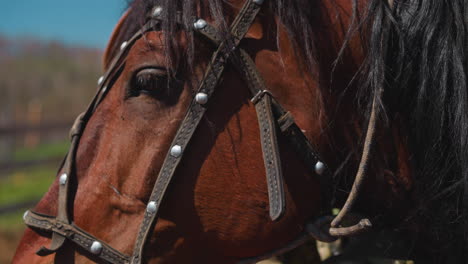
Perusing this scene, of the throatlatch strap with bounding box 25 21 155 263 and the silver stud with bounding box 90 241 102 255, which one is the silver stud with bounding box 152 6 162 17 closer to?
the throatlatch strap with bounding box 25 21 155 263

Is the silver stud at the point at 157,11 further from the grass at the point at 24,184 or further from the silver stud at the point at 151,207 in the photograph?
the grass at the point at 24,184

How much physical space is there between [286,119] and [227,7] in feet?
1.31

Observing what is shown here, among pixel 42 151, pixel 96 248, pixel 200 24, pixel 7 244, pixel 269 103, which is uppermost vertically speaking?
pixel 200 24

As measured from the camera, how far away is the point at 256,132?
5.17ft

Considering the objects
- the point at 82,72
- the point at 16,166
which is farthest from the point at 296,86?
the point at 82,72

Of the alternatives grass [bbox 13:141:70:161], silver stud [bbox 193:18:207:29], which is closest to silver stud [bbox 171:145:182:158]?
silver stud [bbox 193:18:207:29]

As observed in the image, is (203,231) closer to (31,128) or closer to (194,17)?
(194,17)

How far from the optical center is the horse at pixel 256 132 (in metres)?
1.54

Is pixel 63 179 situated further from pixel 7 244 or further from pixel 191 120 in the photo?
pixel 7 244

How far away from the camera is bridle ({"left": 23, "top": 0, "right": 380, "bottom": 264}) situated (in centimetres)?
152

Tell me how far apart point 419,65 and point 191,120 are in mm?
760

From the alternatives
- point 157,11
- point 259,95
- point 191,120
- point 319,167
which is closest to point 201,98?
point 191,120

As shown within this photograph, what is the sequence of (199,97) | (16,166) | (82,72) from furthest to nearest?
(82,72), (16,166), (199,97)

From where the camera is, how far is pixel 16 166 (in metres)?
9.99
